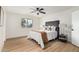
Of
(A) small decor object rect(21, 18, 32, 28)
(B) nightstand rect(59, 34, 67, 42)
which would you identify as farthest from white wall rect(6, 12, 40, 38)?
(B) nightstand rect(59, 34, 67, 42)

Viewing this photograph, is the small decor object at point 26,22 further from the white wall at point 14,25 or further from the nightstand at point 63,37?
the nightstand at point 63,37

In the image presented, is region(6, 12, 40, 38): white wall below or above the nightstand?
above

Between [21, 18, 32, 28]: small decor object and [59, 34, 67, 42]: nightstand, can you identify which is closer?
[21, 18, 32, 28]: small decor object

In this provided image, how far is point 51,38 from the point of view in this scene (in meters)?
3.50

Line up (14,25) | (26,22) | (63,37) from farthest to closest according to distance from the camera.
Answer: (63,37), (14,25), (26,22)

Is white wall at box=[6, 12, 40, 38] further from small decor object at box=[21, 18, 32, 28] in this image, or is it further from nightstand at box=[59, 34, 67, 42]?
nightstand at box=[59, 34, 67, 42]

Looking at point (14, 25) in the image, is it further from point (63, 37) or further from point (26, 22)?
point (63, 37)

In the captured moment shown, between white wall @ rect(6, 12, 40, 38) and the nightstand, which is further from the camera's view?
the nightstand

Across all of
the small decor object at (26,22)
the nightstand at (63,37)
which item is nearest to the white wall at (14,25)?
the small decor object at (26,22)

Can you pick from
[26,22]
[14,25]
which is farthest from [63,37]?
[14,25]

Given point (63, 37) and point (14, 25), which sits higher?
point (14, 25)
